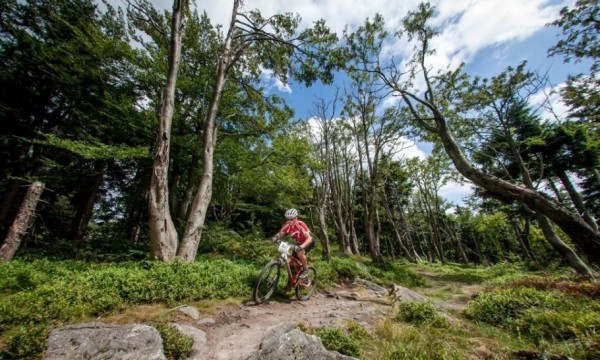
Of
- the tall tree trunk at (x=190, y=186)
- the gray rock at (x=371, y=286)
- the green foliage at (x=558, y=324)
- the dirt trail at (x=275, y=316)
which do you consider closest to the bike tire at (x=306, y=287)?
the dirt trail at (x=275, y=316)

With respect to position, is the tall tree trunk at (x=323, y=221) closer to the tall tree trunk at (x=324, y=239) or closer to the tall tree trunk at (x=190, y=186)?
the tall tree trunk at (x=324, y=239)

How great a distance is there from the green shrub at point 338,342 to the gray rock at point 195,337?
6.01 ft

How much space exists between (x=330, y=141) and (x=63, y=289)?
16.4 metres

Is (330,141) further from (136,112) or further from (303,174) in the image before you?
(136,112)

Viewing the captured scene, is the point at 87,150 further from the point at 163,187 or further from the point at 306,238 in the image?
the point at 306,238

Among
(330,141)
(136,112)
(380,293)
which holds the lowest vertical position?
(380,293)

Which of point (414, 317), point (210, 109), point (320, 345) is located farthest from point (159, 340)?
point (210, 109)

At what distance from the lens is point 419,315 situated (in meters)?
4.82

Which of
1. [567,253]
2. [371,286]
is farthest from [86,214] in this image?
[567,253]

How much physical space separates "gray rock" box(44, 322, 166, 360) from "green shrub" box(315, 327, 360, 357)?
222cm

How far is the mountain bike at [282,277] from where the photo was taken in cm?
581

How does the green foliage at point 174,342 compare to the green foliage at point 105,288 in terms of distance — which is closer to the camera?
the green foliage at point 174,342

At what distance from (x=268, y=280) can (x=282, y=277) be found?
0.96 metres

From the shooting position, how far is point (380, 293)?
8.16 m
